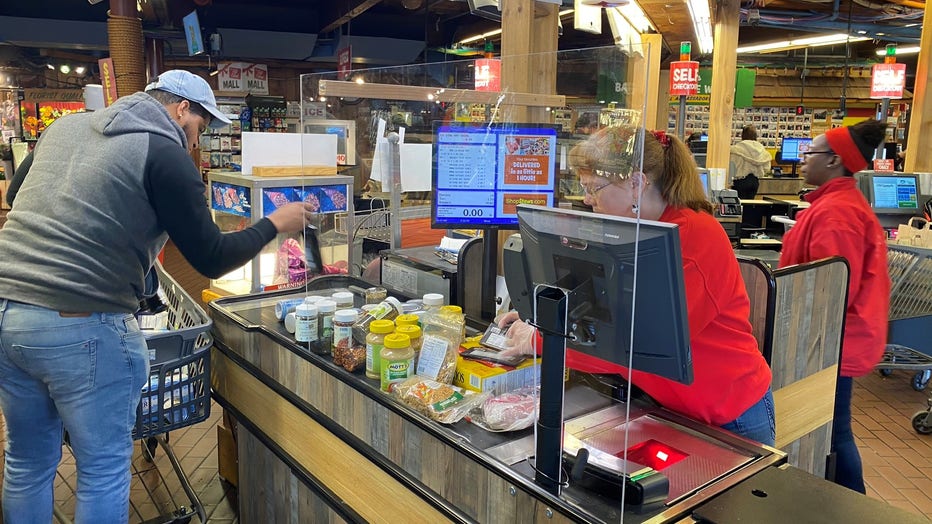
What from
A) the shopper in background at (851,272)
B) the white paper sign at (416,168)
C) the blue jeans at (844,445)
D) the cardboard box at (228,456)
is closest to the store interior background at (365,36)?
the white paper sign at (416,168)

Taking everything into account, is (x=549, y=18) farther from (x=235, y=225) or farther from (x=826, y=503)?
(x=826, y=503)

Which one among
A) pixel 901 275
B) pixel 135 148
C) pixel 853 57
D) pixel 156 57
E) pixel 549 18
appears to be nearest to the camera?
pixel 135 148

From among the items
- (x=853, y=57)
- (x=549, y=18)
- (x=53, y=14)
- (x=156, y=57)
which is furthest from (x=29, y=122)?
(x=853, y=57)

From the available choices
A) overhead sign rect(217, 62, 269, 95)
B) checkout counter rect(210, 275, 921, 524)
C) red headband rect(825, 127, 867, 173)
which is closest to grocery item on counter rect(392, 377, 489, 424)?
checkout counter rect(210, 275, 921, 524)

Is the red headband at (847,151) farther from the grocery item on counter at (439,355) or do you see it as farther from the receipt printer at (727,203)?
the receipt printer at (727,203)

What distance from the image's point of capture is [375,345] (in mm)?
1943

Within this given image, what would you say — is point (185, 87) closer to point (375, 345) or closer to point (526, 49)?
point (375, 345)

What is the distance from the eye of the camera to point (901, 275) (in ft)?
14.0

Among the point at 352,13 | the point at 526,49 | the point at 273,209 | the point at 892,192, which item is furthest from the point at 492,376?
the point at 352,13

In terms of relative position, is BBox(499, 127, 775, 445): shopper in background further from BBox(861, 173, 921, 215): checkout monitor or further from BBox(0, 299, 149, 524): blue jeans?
BBox(861, 173, 921, 215): checkout monitor

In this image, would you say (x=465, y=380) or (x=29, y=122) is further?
(x=29, y=122)

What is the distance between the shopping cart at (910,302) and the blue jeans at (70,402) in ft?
13.4

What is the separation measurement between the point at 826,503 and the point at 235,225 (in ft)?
12.7

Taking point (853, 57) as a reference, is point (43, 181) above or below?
below
